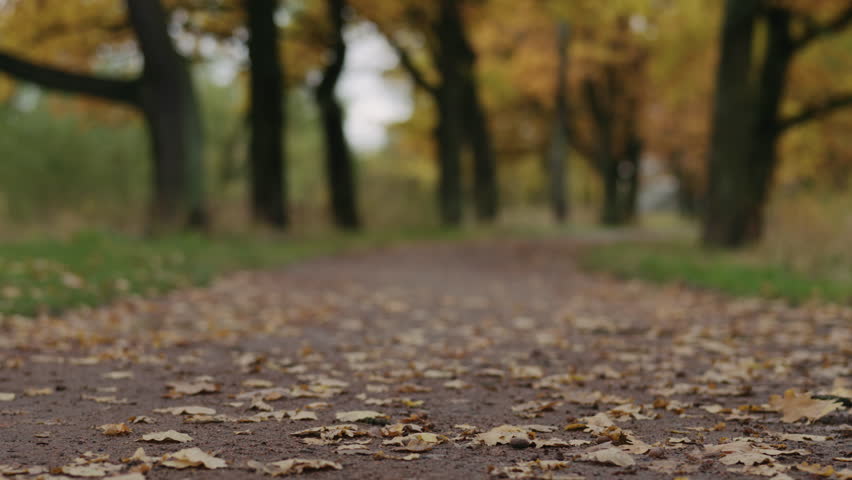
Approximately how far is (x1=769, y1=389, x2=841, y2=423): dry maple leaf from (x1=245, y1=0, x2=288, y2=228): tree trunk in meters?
14.4

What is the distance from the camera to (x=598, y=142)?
34.2 m

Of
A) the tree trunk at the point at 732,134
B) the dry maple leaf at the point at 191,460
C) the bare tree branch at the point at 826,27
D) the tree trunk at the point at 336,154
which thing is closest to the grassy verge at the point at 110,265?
the dry maple leaf at the point at 191,460

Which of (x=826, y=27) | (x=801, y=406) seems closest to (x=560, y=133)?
(x=826, y=27)

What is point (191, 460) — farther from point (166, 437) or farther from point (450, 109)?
point (450, 109)

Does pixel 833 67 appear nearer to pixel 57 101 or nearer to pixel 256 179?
pixel 256 179

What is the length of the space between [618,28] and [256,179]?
17856 millimetres

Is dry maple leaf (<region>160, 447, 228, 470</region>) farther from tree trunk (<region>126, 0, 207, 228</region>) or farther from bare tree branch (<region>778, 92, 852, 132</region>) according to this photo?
bare tree branch (<region>778, 92, 852, 132</region>)

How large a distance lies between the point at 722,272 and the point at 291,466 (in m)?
8.39

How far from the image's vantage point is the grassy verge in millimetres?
7797

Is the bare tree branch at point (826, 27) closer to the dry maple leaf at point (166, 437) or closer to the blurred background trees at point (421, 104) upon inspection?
the blurred background trees at point (421, 104)

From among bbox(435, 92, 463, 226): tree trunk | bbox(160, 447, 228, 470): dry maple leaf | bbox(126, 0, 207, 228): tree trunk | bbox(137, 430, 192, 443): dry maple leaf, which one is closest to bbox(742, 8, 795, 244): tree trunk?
bbox(435, 92, 463, 226): tree trunk

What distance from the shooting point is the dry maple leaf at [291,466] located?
10.3 ft

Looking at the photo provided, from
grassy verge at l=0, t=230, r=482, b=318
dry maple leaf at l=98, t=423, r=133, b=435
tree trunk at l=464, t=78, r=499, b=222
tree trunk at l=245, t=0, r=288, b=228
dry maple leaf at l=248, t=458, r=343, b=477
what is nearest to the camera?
dry maple leaf at l=248, t=458, r=343, b=477

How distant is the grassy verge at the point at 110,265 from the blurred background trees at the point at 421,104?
1.74m
